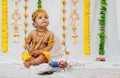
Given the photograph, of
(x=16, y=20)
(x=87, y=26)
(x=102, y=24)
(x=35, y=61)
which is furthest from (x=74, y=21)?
(x=35, y=61)

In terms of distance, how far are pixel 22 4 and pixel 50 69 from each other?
957 millimetres

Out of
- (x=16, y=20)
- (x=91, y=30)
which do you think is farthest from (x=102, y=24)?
(x=16, y=20)

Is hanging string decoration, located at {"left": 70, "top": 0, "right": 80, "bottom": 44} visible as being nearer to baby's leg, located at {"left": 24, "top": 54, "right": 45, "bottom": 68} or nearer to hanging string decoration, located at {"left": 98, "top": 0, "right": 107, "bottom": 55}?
hanging string decoration, located at {"left": 98, "top": 0, "right": 107, "bottom": 55}

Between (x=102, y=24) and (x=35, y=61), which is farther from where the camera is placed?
(x=102, y=24)

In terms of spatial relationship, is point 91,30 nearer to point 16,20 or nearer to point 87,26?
point 87,26

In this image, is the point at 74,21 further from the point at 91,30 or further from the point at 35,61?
the point at 35,61

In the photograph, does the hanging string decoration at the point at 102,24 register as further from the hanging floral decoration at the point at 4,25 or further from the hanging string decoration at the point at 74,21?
the hanging floral decoration at the point at 4,25

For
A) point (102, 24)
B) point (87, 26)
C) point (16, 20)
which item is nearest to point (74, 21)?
point (87, 26)

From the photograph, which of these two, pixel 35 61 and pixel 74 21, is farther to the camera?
pixel 74 21

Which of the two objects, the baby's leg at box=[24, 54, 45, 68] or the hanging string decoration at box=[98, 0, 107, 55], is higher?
the hanging string decoration at box=[98, 0, 107, 55]

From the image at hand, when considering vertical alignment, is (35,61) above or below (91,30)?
below

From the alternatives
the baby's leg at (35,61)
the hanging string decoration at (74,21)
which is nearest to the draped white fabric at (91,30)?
the hanging string decoration at (74,21)

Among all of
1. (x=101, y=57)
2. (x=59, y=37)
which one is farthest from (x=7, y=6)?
(x=101, y=57)

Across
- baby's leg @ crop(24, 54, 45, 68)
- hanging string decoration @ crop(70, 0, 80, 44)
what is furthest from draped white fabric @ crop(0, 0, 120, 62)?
baby's leg @ crop(24, 54, 45, 68)
